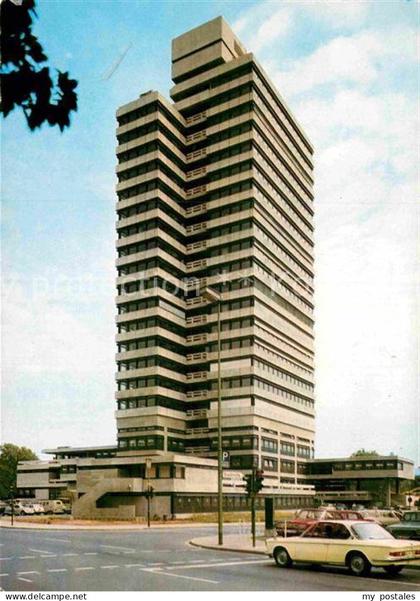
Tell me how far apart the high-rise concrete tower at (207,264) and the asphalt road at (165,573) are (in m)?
61.1

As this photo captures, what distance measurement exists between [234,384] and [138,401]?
12619 mm

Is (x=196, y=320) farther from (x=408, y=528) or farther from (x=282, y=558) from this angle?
(x=282, y=558)

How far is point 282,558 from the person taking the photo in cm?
1925

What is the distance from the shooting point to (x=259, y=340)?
8906 cm

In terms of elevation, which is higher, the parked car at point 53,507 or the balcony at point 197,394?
the balcony at point 197,394

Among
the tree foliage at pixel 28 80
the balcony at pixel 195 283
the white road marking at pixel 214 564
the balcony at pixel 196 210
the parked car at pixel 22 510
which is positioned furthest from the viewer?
the balcony at pixel 196 210

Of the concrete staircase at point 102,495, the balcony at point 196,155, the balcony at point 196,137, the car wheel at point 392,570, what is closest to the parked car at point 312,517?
the car wheel at point 392,570

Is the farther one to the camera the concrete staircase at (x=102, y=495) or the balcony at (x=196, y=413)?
the balcony at (x=196, y=413)

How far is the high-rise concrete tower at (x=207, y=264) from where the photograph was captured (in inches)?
3408

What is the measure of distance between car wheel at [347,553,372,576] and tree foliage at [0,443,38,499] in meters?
111

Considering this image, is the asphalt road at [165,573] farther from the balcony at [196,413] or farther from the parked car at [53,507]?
the balcony at [196,413]

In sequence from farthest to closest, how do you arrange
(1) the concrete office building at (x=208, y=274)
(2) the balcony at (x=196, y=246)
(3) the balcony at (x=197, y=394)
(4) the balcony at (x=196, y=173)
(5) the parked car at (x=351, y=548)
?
(4) the balcony at (x=196, y=173), (2) the balcony at (x=196, y=246), (3) the balcony at (x=197, y=394), (1) the concrete office building at (x=208, y=274), (5) the parked car at (x=351, y=548)

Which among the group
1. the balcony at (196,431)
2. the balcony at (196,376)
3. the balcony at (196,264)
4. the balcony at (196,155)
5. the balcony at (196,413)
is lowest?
the balcony at (196,431)

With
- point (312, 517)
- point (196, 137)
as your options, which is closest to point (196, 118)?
point (196, 137)
